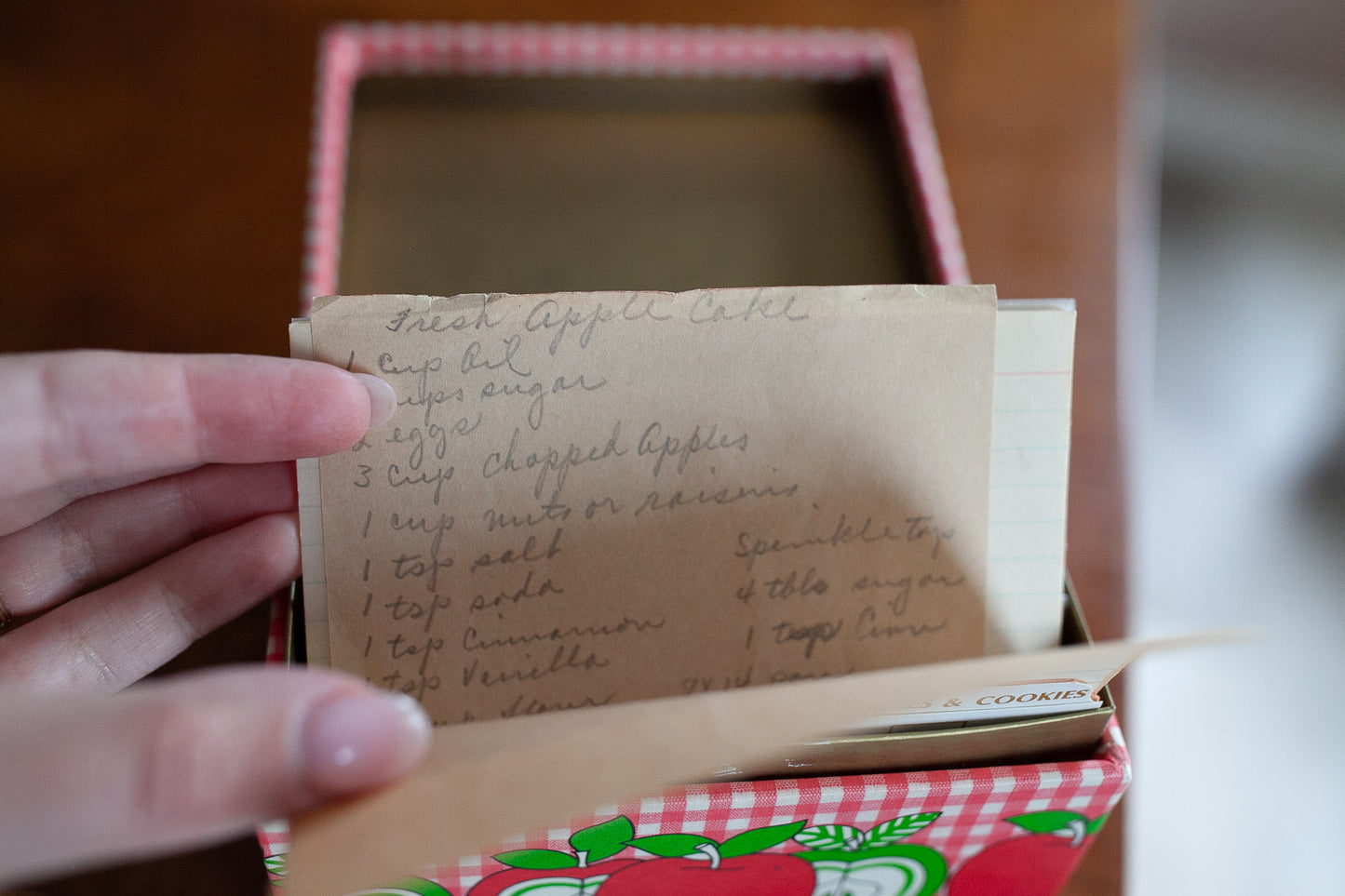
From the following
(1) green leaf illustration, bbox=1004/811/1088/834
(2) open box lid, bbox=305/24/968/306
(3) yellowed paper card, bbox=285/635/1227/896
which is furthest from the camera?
(2) open box lid, bbox=305/24/968/306

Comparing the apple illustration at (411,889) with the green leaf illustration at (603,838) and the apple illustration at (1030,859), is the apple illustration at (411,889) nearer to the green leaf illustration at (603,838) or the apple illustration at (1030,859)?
the green leaf illustration at (603,838)

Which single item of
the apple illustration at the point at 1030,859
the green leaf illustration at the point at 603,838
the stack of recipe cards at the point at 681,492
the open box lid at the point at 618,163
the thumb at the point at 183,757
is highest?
the open box lid at the point at 618,163

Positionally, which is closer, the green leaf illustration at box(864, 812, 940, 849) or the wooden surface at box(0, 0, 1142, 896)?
the green leaf illustration at box(864, 812, 940, 849)

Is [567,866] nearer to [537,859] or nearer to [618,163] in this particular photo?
[537,859]

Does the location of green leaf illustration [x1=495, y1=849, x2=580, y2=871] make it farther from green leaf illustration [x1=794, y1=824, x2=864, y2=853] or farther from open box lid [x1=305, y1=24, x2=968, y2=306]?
open box lid [x1=305, y1=24, x2=968, y2=306]

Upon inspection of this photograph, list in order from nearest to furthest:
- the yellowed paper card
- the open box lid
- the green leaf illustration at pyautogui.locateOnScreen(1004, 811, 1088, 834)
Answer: the yellowed paper card
the green leaf illustration at pyautogui.locateOnScreen(1004, 811, 1088, 834)
the open box lid

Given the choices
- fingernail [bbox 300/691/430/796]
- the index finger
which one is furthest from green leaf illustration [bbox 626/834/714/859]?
the index finger

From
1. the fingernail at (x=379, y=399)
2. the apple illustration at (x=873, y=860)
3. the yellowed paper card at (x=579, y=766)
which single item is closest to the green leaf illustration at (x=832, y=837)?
the apple illustration at (x=873, y=860)
